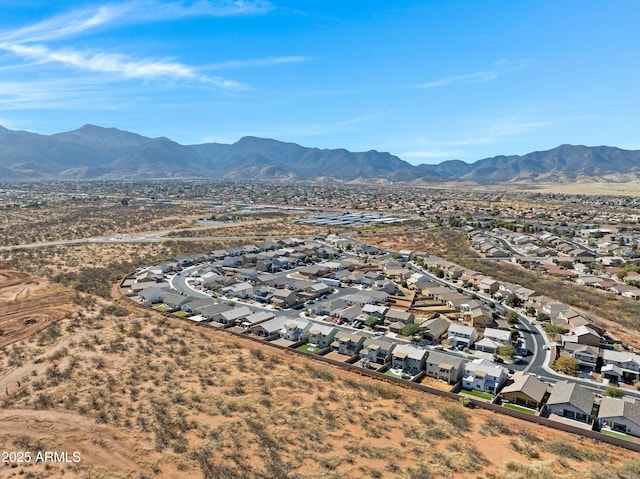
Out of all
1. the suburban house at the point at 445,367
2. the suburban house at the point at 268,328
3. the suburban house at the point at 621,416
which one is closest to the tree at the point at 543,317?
the suburban house at the point at 445,367

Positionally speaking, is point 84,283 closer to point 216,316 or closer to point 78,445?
point 216,316

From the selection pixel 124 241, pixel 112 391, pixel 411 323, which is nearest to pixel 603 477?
pixel 411 323

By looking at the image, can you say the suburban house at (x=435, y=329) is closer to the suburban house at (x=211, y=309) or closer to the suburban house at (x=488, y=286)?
the suburban house at (x=488, y=286)

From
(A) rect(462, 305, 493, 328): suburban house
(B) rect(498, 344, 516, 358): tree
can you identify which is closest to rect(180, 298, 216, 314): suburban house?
(A) rect(462, 305, 493, 328): suburban house

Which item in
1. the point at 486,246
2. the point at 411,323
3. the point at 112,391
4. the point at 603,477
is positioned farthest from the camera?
the point at 486,246

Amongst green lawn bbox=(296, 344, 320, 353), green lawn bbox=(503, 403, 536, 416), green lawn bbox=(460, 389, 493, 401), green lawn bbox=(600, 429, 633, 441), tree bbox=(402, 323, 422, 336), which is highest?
tree bbox=(402, 323, 422, 336)

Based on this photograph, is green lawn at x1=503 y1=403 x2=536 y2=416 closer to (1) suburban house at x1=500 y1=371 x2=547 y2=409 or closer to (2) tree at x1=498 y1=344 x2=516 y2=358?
(1) suburban house at x1=500 y1=371 x2=547 y2=409
